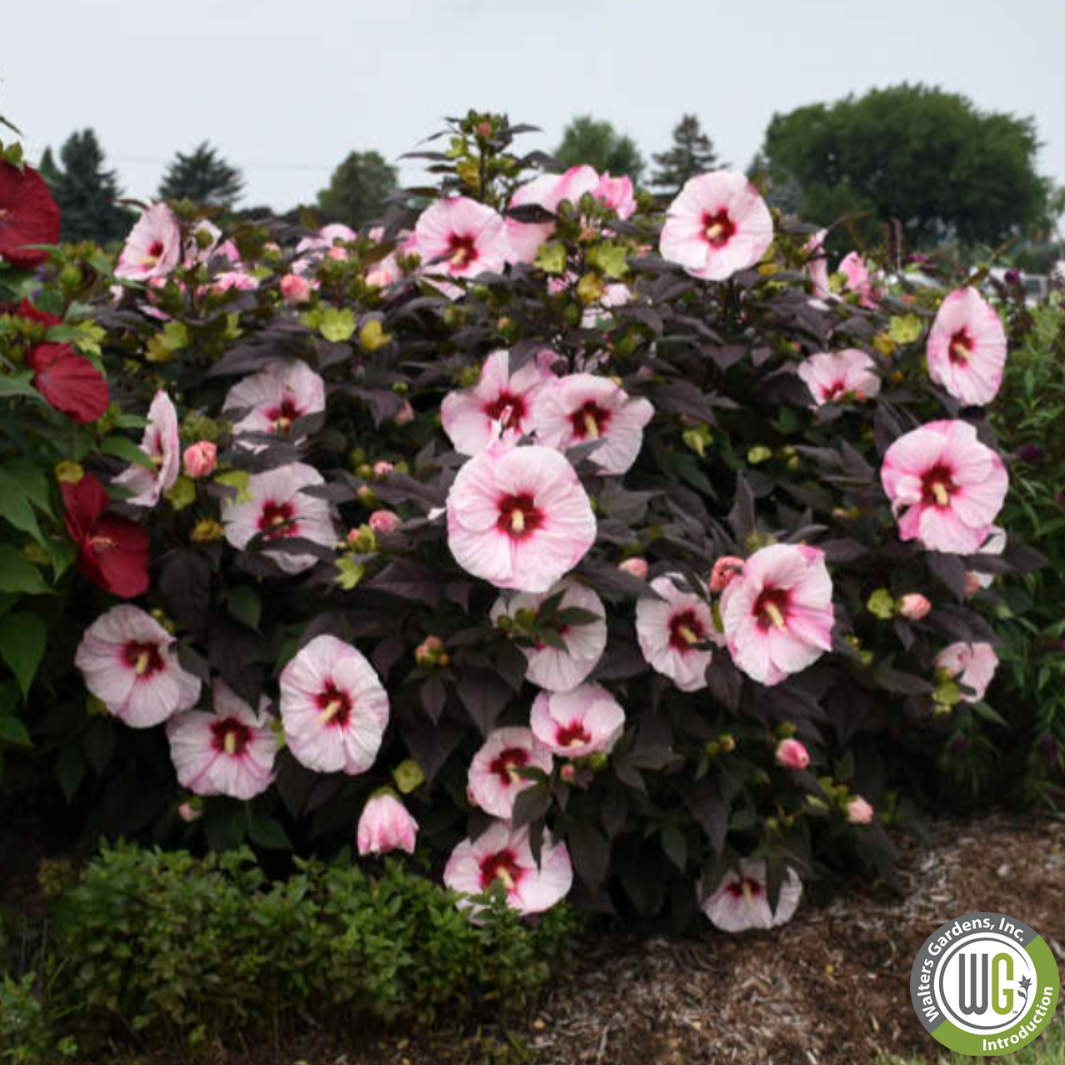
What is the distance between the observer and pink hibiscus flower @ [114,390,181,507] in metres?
2.47

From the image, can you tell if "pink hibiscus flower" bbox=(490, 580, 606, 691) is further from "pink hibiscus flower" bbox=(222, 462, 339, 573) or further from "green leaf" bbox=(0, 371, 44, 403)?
"green leaf" bbox=(0, 371, 44, 403)

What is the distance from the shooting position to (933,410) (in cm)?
323

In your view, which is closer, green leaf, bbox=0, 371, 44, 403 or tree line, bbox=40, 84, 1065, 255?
green leaf, bbox=0, 371, 44, 403

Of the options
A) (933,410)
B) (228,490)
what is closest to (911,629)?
(933,410)

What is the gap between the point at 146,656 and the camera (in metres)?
2.59

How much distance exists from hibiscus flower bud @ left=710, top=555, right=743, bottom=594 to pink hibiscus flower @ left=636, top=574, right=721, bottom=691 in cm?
9

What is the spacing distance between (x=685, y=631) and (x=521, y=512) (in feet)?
1.31

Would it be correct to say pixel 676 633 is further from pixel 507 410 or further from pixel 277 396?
pixel 277 396

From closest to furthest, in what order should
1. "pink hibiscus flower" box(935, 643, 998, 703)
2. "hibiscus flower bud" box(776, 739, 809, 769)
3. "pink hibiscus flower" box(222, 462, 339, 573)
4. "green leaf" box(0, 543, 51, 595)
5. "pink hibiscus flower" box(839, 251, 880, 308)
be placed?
"green leaf" box(0, 543, 51, 595) < "hibiscus flower bud" box(776, 739, 809, 769) < "pink hibiscus flower" box(222, 462, 339, 573) < "pink hibiscus flower" box(935, 643, 998, 703) < "pink hibiscus flower" box(839, 251, 880, 308)

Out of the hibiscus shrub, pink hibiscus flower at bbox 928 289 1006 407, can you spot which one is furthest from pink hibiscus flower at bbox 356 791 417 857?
pink hibiscus flower at bbox 928 289 1006 407

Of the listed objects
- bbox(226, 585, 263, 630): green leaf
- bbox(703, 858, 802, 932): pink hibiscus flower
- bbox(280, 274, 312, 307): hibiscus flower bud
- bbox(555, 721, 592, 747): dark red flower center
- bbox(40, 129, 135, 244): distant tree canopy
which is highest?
bbox(40, 129, 135, 244): distant tree canopy

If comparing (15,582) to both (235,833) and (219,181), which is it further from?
(219,181)

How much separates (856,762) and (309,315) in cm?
152

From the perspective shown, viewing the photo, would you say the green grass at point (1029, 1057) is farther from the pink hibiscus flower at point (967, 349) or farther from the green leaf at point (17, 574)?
the green leaf at point (17, 574)
